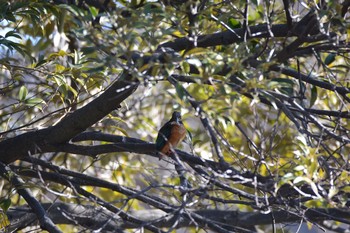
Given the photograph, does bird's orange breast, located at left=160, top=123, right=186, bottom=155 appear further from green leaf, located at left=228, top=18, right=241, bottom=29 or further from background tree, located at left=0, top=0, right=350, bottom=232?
green leaf, located at left=228, top=18, right=241, bottom=29

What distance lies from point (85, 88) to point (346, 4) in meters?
1.46

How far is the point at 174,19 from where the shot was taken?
232 cm

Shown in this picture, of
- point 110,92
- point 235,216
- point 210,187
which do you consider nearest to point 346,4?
point 210,187

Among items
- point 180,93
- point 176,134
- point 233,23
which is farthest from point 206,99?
point 176,134

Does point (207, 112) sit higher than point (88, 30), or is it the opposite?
point (88, 30)

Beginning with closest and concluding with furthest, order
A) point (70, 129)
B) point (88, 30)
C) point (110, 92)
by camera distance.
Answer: point (88, 30) < point (110, 92) < point (70, 129)

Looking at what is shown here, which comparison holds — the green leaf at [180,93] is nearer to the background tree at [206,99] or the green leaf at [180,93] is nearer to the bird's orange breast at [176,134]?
the background tree at [206,99]

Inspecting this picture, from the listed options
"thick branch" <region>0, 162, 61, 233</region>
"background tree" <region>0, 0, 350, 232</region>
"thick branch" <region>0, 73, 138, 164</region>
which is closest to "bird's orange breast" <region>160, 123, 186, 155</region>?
"background tree" <region>0, 0, 350, 232</region>

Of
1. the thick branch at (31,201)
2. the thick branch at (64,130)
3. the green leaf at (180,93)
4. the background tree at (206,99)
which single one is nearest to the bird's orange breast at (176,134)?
the background tree at (206,99)

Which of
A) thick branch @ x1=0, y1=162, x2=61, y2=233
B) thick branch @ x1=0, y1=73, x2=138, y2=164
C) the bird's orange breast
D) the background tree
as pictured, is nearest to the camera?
the background tree

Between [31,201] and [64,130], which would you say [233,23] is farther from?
[31,201]

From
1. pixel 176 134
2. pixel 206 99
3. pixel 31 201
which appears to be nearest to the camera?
pixel 206 99

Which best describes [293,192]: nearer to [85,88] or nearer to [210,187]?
[210,187]

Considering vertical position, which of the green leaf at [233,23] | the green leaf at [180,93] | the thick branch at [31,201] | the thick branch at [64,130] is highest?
the green leaf at [233,23]
